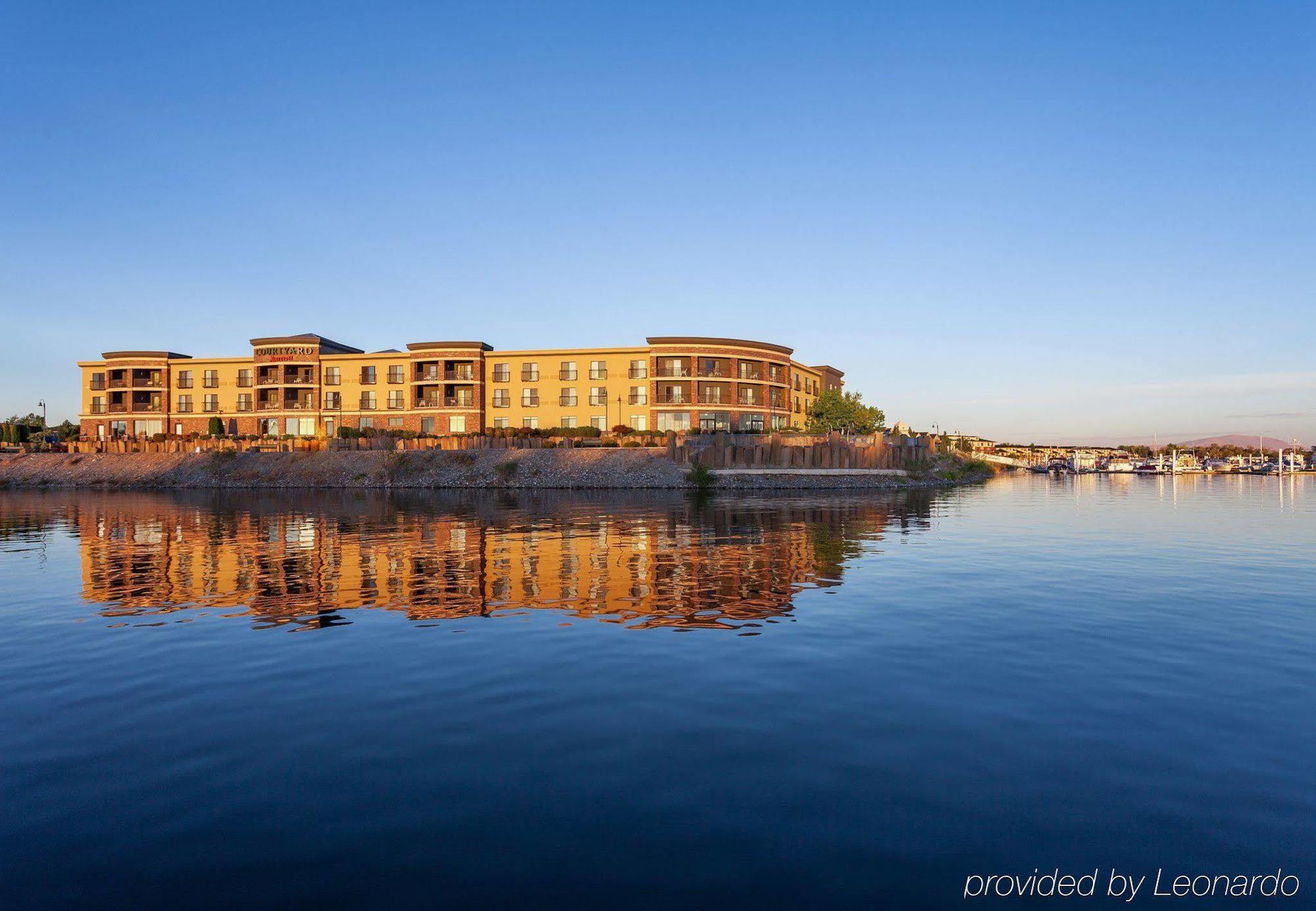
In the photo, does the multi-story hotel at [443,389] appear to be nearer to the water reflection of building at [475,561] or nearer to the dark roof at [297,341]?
the dark roof at [297,341]

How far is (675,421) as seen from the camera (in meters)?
89.6

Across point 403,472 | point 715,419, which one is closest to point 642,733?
point 403,472

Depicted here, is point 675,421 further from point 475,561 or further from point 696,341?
point 475,561

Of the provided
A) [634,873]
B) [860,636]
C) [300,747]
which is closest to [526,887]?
[634,873]

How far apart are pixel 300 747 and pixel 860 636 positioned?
862 cm

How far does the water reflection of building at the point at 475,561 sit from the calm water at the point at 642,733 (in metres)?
0.22

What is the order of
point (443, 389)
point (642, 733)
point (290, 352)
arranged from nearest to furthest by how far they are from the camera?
point (642, 733)
point (443, 389)
point (290, 352)

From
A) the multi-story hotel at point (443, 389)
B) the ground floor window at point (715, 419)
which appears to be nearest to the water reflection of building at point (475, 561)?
the ground floor window at point (715, 419)

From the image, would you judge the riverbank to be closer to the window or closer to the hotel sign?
the window

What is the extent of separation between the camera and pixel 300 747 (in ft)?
27.3

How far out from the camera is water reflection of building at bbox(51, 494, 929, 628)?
15867 millimetres

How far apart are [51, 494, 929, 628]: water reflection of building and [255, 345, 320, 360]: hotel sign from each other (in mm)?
59531

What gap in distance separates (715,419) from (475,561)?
6819 centimetres

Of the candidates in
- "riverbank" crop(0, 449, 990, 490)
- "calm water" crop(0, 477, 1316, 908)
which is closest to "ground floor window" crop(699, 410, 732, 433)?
"riverbank" crop(0, 449, 990, 490)
